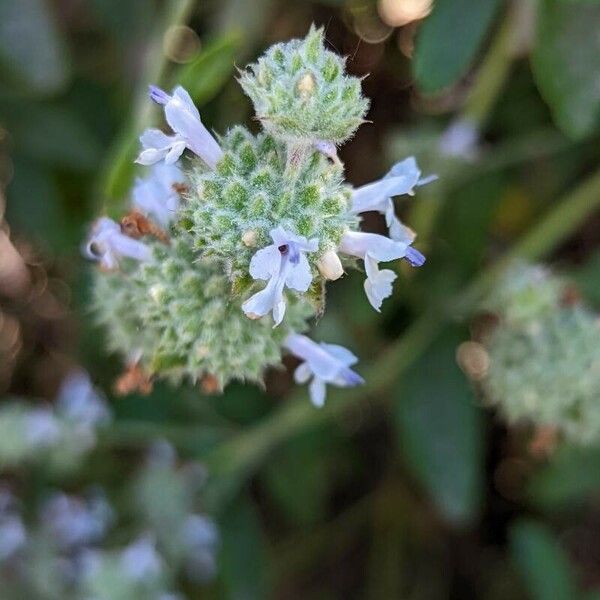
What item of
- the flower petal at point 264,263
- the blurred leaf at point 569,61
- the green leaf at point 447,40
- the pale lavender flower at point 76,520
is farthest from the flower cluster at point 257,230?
the pale lavender flower at point 76,520

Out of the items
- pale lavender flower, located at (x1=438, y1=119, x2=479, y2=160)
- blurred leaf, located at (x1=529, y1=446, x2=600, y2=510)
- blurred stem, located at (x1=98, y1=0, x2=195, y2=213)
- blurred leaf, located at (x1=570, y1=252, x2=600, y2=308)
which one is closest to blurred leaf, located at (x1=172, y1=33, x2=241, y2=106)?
blurred stem, located at (x1=98, y1=0, x2=195, y2=213)

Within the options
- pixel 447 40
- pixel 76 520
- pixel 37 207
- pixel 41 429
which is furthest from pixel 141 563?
pixel 447 40

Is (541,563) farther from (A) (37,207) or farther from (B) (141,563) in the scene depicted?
(A) (37,207)

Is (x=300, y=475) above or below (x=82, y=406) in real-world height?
below

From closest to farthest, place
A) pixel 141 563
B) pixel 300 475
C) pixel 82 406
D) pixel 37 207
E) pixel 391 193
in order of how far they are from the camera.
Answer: pixel 391 193
pixel 141 563
pixel 82 406
pixel 37 207
pixel 300 475

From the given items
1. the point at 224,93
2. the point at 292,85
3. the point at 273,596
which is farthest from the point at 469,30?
the point at 273,596
